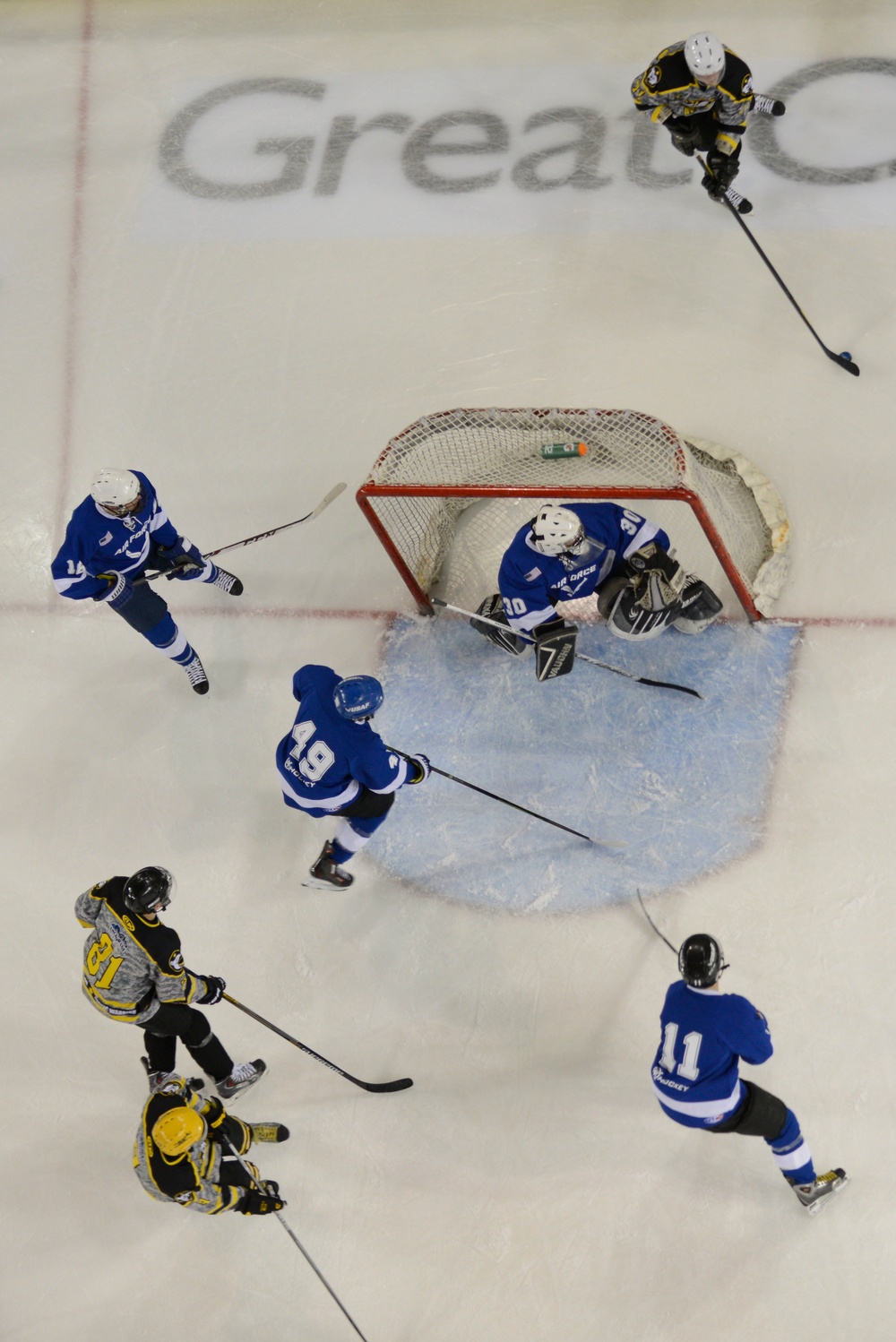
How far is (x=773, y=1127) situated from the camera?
132 inches

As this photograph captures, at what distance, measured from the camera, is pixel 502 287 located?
515cm

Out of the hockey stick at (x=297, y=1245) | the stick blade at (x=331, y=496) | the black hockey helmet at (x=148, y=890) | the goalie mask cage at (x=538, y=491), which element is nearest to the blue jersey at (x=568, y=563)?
the goalie mask cage at (x=538, y=491)

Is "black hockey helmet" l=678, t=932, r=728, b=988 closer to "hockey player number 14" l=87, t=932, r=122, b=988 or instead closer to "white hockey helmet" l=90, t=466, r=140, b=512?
"hockey player number 14" l=87, t=932, r=122, b=988

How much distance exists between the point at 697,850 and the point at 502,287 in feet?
8.50

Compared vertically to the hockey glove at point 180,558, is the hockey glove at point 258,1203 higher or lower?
lower

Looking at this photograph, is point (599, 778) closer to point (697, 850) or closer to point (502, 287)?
point (697, 850)

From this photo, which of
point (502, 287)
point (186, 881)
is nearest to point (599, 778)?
point (186, 881)

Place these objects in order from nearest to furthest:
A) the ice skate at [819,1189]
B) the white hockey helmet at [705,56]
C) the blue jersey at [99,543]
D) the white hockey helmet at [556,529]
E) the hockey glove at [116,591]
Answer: the ice skate at [819,1189], the white hockey helmet at [556,529], the blue jersey at [99,543], the hockey glove at [116,591], the white hockey helmet at [705,56]

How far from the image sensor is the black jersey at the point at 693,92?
4473mm

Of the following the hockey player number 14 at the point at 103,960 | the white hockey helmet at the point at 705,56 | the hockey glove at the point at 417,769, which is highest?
the white hockey helmet at the point at 705,56

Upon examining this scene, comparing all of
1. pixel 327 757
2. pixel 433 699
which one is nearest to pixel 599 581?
pixel 433 699

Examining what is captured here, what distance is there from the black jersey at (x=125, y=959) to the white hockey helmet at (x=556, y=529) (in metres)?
1.65

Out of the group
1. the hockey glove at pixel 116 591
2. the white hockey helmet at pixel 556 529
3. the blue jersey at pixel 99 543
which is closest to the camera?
the white hockey helmet at pixel 556 529

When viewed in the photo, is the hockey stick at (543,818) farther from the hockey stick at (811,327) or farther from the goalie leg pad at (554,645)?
the hockey stick at (811,327)
